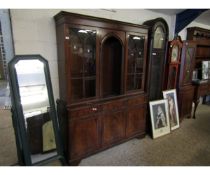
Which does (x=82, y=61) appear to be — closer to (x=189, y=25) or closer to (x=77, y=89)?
(x=77, y=89)

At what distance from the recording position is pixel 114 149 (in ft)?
8.21

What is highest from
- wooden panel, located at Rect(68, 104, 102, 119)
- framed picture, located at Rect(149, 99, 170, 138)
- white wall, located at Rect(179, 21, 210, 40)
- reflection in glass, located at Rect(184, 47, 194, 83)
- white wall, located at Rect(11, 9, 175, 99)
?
white wall, located at Rect(179, 21, 210, 40)

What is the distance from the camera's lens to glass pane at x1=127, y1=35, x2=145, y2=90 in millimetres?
2479

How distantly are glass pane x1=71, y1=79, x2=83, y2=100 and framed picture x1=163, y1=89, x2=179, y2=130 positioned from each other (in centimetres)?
175

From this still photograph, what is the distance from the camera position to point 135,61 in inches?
102

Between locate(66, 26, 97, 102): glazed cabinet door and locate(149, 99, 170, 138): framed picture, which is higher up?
locate(66, 26, 97, 102): glazed cabinet door

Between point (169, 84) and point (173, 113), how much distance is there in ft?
1.90

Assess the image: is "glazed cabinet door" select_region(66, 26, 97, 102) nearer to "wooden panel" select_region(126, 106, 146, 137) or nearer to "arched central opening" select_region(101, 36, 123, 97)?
"arched central opening" select_region(101, 36, 123, 97)

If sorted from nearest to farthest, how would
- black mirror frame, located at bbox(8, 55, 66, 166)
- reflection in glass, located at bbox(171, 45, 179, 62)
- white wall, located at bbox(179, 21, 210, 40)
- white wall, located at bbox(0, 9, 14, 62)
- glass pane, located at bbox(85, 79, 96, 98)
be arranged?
black mirror frame, located at bbox(8, 55, 66, 166)
white wall, located at bbox(0, 9, 14, 62)
glass pane, located at bbox(85, 79, 96, 98)
reflection in glass, located at bbox(171, 45, 179, 62)
white wall, located at bbox(179, 21, 210, 40)

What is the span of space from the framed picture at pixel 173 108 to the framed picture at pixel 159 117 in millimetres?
152

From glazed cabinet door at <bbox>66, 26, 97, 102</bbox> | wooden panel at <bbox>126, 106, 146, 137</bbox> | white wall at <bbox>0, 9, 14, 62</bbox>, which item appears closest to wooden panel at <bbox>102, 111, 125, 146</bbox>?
wooden panel at <bbox>126, 106, 146, 137</bbox>

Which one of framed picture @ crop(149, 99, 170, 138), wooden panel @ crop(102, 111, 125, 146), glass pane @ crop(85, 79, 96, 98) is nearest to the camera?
glass pane @ crop(85, 79, 96, 98)

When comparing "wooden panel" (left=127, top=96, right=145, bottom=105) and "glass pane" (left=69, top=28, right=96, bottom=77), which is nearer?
"glass pane" (left=69, top=28, right=96, bottom=77)

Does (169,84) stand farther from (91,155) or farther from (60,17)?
(60,17)
